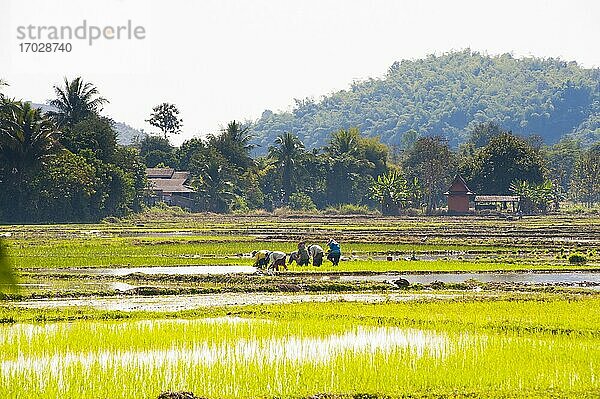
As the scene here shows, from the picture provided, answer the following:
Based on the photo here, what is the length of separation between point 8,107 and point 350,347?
→ 5112cm

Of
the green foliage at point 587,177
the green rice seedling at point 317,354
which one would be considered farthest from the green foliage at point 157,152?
the green rice seedling at point 317,354

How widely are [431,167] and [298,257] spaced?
65650mm

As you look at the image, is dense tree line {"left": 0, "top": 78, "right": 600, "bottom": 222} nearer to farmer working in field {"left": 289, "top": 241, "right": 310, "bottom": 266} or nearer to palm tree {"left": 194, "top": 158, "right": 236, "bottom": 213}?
palm tree {"left": 194, "top": 158, "right": 236, "bottom": 213}

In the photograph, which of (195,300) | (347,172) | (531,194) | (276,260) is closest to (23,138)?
(276,260)

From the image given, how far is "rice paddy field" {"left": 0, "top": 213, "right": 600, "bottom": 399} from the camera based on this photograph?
11.6m

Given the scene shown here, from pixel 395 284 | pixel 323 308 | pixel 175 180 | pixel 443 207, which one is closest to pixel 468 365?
pixel 323 308

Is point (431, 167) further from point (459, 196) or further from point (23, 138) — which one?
point (23, 138)

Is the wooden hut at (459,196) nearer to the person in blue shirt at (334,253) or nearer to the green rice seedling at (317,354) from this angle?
the person in blue shirt at (334,253)

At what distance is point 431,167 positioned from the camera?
304ft

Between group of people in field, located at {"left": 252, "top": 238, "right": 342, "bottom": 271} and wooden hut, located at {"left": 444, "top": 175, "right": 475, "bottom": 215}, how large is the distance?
56.2 meters

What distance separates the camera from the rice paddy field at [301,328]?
11.6 meters

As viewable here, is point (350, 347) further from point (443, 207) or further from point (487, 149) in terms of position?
point (443, 207)

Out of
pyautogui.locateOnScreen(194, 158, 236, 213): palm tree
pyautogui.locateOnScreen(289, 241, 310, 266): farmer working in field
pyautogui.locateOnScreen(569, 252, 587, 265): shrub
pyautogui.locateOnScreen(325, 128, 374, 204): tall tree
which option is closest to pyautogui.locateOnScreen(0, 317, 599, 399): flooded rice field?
pyautogui.locateOnScreen(289, 241, 310, 266): farmer working in field

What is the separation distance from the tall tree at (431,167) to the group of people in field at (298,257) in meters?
60.8
